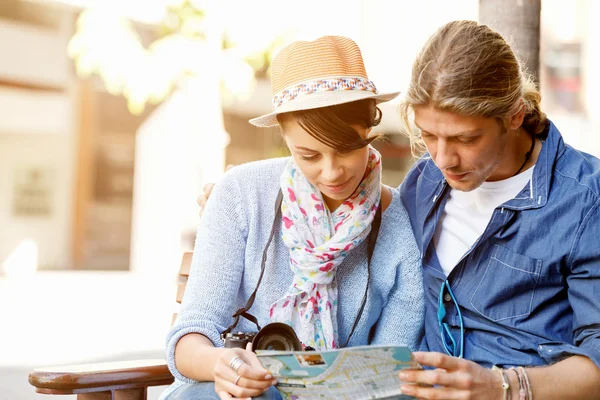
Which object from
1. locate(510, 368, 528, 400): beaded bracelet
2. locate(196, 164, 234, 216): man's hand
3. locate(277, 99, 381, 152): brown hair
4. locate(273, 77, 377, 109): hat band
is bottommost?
locate(510, 368, 528, 400): beaded bracelet

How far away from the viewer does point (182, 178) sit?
14242 millimetres

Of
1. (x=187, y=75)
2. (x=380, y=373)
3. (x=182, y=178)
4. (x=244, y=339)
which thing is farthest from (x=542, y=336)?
(x=182, y=178)

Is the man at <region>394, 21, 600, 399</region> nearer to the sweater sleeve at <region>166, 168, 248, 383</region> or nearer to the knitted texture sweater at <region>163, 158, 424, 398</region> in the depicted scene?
the knitted texture sweater at <region>163, 158, 424, 398</region>

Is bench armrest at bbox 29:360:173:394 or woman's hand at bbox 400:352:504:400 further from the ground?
woman's hand at bbox 400:352:504:400

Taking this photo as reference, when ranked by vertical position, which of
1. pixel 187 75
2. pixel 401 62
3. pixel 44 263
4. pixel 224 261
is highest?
pixel 401 62

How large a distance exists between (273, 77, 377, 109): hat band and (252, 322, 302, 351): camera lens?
0.67 metres

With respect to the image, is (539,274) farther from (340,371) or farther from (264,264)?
(264,264)

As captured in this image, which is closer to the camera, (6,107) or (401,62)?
(6,107)

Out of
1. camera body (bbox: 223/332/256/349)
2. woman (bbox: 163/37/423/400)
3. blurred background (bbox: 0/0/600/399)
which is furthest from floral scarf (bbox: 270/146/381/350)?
blurred background (bbox: 0/0/600/399)

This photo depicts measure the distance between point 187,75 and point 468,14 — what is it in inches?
267

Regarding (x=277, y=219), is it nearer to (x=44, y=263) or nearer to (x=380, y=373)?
(x=380, y=373)

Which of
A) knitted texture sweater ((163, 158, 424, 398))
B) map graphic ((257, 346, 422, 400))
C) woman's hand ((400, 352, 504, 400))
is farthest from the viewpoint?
knitted texture sweater ((163, 158, 424, 398))

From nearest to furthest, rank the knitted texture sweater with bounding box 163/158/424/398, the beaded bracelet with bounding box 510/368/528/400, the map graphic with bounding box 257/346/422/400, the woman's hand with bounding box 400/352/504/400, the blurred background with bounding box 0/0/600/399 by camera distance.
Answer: the map graphic with bounding box 257/346/422/400, the woman's hand with bounding box 400/352/504/400, the beaded bracelet with bounding box 510/368/528/400, the knitted texture sweater with bounding box 163/158/424/398, the blurred background with bounding box 0/0/600/399

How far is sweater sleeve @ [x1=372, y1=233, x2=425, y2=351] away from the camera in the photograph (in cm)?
259
